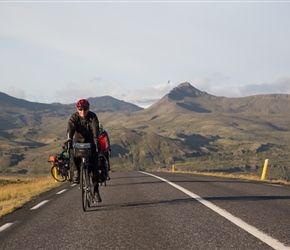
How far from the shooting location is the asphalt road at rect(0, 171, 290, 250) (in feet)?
18.2

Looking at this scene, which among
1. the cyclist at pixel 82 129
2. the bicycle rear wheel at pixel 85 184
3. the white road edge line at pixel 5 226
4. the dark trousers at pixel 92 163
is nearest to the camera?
the white road edge line at pixel 5 226

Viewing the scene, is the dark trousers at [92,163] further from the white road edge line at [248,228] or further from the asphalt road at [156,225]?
the white road edge line at [248,228]

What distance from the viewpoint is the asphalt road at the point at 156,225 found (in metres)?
5.55

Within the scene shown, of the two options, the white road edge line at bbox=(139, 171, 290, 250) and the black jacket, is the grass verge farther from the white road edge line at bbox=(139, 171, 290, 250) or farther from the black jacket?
the white road edge line at bbox=(139, 171, 290, 250)

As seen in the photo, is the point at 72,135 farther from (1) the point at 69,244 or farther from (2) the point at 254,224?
(2) the point at 254,224

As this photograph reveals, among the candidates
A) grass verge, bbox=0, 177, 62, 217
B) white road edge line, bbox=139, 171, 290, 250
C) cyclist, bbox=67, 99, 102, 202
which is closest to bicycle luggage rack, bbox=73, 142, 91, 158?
cyclist, bbox=67, 99, 102, 202

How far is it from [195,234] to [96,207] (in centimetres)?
389

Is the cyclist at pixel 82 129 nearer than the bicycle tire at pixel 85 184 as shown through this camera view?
No

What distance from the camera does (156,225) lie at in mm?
6797

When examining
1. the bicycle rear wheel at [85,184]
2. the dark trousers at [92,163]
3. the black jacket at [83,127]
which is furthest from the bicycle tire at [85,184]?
the black jacket at [83,127]

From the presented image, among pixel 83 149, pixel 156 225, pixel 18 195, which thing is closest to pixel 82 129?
pixel 83 149

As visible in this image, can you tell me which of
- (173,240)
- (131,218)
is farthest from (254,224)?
(131,218)

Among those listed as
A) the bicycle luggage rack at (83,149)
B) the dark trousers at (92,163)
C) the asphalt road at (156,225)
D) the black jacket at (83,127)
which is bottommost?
the asphalt road at (156,225)

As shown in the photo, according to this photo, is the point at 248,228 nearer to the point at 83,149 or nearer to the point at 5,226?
the point at 83,149
